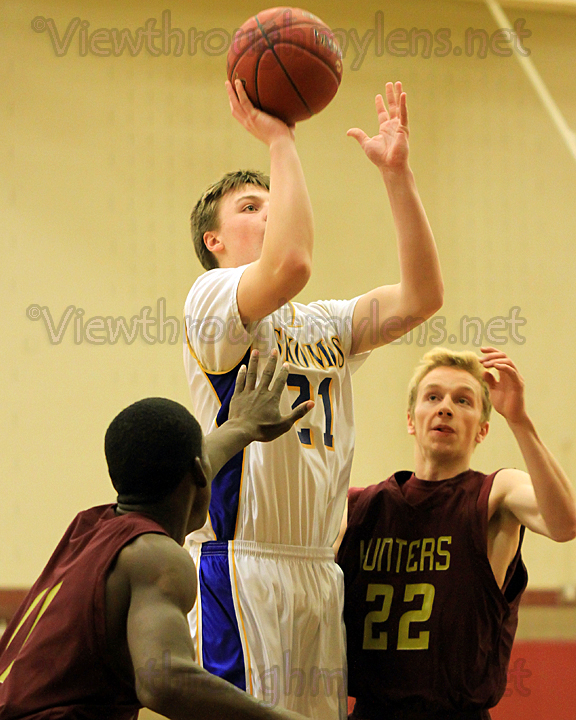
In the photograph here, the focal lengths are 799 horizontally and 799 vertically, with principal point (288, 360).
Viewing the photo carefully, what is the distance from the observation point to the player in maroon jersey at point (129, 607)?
4.29 feet

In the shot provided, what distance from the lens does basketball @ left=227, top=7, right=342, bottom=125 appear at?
2.34 metres

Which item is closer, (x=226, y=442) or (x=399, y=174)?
(x=226, y=442)

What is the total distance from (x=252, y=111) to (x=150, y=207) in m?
3.61

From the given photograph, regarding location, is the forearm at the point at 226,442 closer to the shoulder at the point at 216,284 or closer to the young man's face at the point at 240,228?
the shoulder at the point at 216,284

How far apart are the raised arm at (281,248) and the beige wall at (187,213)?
11.7ft

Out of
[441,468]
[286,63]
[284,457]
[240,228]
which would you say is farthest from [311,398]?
[286,63]

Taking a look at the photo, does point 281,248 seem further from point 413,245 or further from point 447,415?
point 447,415

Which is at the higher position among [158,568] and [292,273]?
[292,273]

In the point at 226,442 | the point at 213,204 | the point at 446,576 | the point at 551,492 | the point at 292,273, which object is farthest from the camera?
the point at 213,204

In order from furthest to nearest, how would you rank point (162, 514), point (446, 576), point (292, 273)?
point (446, 576)
point (292, 273)
point (162, 514)

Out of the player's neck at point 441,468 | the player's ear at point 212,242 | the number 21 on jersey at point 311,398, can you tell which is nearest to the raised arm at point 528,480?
the player's neck at point 441,468

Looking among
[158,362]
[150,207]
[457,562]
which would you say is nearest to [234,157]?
[150,207]

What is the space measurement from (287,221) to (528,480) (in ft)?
3.92

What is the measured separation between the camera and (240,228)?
2553 mm
